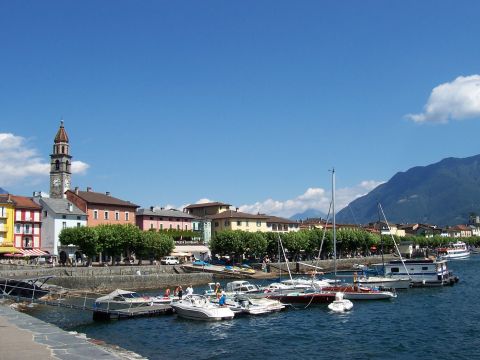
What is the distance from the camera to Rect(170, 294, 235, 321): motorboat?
144 ft

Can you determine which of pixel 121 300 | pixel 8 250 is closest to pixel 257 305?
pixel 121 300

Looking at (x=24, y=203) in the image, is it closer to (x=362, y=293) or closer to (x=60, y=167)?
(x=60, y=167)

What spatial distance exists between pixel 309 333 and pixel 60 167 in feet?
292

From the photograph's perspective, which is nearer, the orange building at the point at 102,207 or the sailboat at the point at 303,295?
the sailboat at the point at 303,295

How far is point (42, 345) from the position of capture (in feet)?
76.9

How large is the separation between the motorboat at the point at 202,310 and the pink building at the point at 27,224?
59456mm

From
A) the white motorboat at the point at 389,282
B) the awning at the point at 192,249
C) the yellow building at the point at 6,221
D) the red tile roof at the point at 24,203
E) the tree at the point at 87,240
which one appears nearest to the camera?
the white motorboat at the point at 389,282

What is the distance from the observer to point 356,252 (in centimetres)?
15200

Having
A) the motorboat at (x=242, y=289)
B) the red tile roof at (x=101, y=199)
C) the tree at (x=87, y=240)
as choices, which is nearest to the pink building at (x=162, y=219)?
the red tile roof at (x=101, y=199)

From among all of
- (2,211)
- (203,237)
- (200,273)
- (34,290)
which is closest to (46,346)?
(34,290)

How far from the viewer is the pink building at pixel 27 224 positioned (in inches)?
3799

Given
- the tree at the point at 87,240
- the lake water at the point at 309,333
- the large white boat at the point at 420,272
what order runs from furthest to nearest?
the tree at the point at 87,240 → the large white boat at the point at 420,272 → the lake water at the point at 309,333

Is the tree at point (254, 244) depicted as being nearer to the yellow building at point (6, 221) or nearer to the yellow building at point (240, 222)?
the yellow building at point (240, 222)

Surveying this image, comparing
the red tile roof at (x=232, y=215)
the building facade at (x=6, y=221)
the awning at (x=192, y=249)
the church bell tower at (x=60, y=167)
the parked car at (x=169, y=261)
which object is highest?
the church bell tower at (x=60, y=167)
